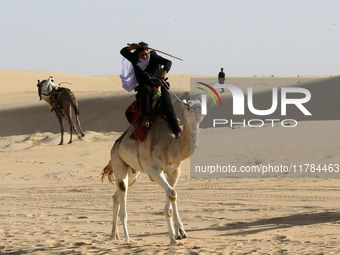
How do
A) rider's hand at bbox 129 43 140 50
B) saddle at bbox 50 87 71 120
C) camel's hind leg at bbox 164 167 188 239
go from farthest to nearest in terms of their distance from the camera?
saddle at bbox 50 87 71 120 < rider's hand at bbox 129 43 140 50 < camel's hind leg at bbox 164 167 188 239

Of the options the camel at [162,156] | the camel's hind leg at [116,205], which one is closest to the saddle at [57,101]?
the camel's hind leg at [116,205]

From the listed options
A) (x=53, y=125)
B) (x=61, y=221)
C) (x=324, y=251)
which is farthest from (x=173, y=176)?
(x=53, y=125)

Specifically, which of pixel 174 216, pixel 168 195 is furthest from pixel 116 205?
pixel 168 195

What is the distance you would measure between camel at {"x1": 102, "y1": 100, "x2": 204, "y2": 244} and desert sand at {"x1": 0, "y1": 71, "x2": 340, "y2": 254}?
16.2 inches

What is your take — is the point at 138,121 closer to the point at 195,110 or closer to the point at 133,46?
the point at 133,46

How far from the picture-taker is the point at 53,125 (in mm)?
42312

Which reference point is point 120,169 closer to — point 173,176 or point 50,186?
point 173,176

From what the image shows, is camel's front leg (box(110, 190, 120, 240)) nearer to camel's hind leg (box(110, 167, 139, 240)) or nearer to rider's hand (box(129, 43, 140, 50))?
camel's hind leg (box(110, 167, 139, 240))

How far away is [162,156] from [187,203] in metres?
4.36

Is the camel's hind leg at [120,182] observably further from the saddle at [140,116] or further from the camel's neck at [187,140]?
the camel's neck at [187,140]

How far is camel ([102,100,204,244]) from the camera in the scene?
8.27 meters

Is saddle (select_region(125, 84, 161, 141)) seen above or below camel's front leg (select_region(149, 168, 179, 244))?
above

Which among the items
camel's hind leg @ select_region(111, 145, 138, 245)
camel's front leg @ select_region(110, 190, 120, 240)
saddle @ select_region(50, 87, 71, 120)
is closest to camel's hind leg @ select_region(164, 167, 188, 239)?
camel's hind leg @ select_region(111, 145, 138, 245)

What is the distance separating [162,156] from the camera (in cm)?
881
